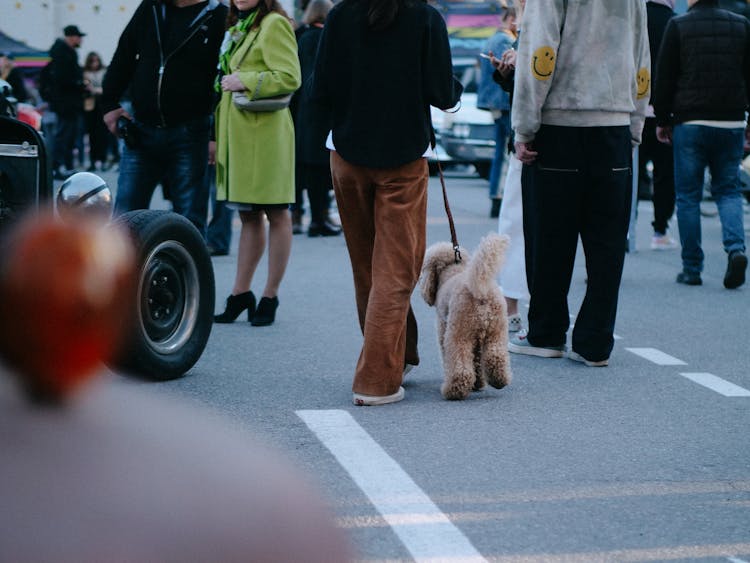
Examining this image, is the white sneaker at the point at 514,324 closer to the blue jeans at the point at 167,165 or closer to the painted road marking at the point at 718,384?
the painted road marking at the point at 718,384

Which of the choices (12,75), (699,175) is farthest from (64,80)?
(699,175)

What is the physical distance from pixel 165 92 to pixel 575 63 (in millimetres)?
2403

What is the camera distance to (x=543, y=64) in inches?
253

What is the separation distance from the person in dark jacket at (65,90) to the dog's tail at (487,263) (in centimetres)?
1633

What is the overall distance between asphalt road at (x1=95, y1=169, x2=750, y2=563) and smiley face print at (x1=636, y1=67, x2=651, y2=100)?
143 cm

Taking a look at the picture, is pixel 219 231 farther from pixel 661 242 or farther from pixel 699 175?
pixel 661 242

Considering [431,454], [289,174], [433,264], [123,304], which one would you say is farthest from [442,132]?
[123,304]

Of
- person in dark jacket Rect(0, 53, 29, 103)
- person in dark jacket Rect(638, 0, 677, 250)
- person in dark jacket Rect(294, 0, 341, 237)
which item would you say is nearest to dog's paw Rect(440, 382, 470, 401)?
person in dark jacket Rect(638, 0, 677, 250)

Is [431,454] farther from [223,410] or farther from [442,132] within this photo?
[442,132]

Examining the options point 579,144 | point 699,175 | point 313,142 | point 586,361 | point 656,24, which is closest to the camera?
point 579,144

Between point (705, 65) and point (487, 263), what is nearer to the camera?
point (487, 263)

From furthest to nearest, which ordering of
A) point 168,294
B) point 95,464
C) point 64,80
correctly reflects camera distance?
point 64,80 < point 168,294 < point 95,464

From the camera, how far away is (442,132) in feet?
72.7

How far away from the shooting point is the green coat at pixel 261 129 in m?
7.29
